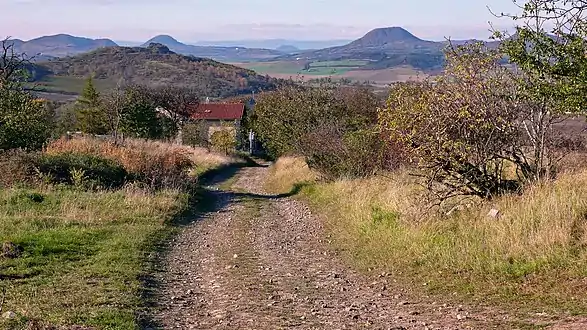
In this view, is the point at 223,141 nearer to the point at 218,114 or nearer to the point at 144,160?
the point at 218,114

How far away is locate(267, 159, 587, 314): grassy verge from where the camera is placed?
8.12m

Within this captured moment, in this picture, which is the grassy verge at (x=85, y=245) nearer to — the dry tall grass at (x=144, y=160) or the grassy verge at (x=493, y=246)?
the dry tall grass at (x=144, y=160)

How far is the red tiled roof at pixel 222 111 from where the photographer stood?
7681 centimetres

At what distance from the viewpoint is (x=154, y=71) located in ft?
437

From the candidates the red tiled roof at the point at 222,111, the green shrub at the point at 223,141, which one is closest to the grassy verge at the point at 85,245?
→ the green shrub at the point at 223,141

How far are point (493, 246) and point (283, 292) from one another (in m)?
3.15

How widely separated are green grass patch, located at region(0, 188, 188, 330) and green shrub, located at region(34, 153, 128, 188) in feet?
4.71

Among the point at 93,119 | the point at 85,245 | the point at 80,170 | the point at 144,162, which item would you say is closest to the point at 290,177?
the point at 144,162

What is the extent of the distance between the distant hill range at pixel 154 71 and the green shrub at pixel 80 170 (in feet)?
310

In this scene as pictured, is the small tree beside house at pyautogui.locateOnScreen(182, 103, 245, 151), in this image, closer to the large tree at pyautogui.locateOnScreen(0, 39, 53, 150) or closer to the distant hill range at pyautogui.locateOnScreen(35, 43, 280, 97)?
the large tree at pyautogui.locateOnScreen(0, 39, 53, 150)

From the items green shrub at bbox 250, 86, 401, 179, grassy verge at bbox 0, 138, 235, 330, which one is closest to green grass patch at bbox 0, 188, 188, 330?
grassy verge at bbox 0, 138, 235, 330

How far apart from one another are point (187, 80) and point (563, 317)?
12472 centimetres

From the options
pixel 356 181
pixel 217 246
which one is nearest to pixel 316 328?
pixel 217 246

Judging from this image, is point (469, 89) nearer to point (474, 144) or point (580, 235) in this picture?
point (474, 144)
